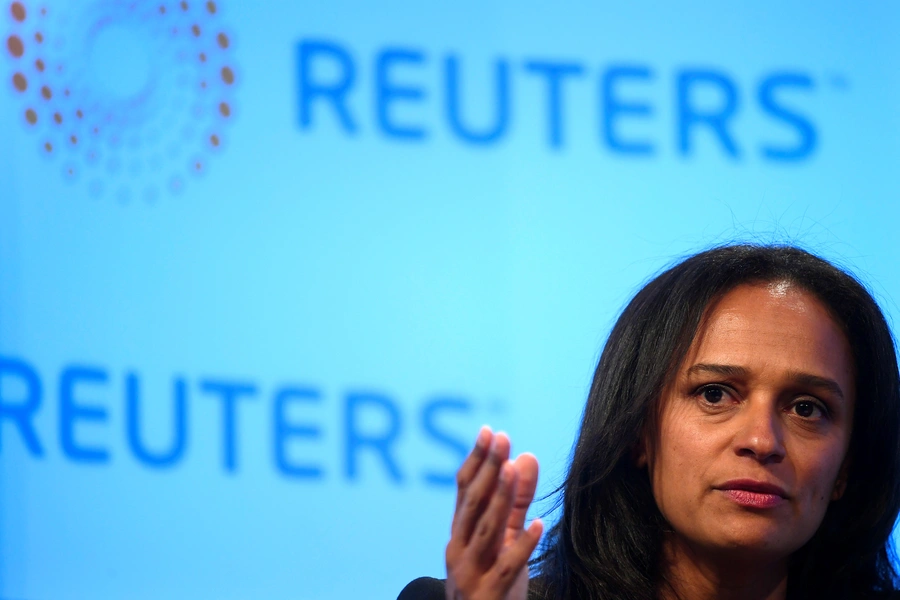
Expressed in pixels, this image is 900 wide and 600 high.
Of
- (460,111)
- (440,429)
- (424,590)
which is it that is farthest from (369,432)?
(424,590)

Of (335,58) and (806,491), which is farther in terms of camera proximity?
(335,58)

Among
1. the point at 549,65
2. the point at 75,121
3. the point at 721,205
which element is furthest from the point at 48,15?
the point at 721,205

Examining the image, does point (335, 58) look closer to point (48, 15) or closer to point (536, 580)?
point (48, 15)

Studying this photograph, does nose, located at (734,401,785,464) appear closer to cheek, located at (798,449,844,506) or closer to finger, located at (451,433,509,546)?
cheek, located at (798,449,844,506)

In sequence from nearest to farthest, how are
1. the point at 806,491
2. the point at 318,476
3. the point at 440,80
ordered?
the point at 806,491
the point at 318,476
the point at 440,80

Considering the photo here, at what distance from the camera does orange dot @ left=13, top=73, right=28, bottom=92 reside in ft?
8.82

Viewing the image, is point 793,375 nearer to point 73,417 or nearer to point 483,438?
point 483,438

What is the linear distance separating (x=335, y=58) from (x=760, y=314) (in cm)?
133

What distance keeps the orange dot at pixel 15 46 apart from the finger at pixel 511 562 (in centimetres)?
189

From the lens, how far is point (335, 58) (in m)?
2.80

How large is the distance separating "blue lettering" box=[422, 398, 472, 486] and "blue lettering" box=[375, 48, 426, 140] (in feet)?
2.08

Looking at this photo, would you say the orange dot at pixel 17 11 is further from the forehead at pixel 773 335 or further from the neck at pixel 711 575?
the neck at pixel 711 575

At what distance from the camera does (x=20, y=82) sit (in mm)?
2693

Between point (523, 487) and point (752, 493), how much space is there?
1.71 feet
